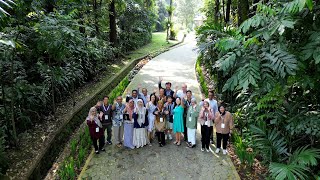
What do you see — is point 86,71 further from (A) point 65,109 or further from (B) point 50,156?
(B) point 50,156

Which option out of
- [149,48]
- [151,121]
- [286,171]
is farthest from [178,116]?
[149,48]

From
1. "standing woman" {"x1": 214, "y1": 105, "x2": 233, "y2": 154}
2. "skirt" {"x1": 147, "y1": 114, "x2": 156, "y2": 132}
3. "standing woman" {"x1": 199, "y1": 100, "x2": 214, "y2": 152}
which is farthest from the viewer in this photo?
"skirt" {"x1": 147, "y1": 114, "x2": 156, "y2": 132}

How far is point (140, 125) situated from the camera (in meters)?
7.75

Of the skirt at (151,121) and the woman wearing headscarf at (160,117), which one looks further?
the skirt at (151,121)

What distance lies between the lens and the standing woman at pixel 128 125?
7.68 m

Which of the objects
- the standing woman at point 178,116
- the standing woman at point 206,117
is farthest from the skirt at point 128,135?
the standing woman at point 206,117

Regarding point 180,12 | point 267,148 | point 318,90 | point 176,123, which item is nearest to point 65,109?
point 176,123

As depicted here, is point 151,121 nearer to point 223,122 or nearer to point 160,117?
point 160,117

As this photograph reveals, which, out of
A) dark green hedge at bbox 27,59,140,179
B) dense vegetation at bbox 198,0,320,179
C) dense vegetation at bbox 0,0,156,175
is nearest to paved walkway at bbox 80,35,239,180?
dense vegetation at bbox 198,0,320,179

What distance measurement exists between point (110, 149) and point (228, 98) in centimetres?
496

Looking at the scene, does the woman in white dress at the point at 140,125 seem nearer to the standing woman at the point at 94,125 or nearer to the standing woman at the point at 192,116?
the standing woman at the point at 94,125

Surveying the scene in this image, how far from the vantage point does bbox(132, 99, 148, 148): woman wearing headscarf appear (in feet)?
25.1

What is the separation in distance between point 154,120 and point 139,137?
0.65 metres

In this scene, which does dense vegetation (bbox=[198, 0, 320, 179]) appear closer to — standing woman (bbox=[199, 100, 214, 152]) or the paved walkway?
the paved walkway
